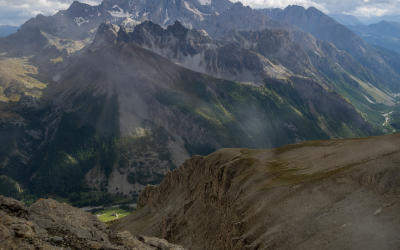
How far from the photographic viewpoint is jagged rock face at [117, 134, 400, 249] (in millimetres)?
40000

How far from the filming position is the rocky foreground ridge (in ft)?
99.3

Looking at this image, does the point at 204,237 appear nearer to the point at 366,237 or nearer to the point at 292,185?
the point at 292,185

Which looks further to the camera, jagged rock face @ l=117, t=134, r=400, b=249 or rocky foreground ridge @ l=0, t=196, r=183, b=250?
jagged rock face @ l=117, t=134, r=400, b=249

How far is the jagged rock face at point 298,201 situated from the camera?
40.0m

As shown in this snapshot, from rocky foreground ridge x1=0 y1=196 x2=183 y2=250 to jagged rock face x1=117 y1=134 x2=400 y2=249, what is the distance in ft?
77.8

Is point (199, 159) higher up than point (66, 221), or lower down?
lower down

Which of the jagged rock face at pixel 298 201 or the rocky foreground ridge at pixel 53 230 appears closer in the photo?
the rocky foreground ridge at pixel 53 230

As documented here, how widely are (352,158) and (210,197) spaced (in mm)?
43210

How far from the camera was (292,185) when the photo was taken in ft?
183

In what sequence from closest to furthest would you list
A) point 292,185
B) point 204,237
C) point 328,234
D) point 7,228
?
1. point 7,228
2. point 328,234
3. point 292,185
4. point 204,237

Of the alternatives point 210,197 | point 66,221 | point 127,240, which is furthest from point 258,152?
point 66,221

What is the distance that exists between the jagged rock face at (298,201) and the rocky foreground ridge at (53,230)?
2371 cm

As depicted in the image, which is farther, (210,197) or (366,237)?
(210,197)

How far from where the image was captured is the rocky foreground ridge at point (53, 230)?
99.3ft
